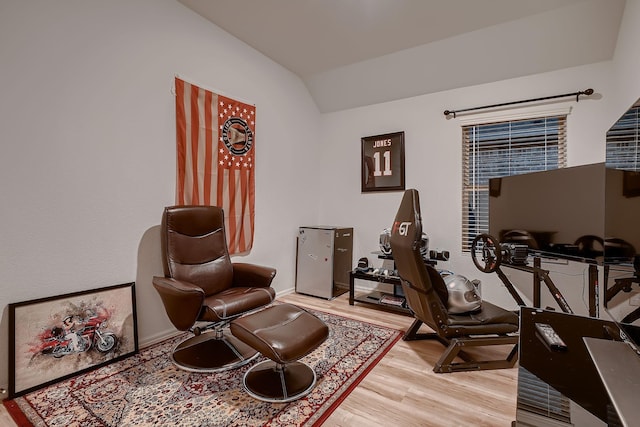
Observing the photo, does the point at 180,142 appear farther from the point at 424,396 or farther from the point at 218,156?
the point at 424,396

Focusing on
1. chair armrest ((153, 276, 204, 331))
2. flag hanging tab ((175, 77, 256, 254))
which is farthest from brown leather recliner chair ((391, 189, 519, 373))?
flag hanging tab ((175, 77, 256, 254))

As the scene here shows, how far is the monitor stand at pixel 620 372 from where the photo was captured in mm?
664

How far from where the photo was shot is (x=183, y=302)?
2.02 meters

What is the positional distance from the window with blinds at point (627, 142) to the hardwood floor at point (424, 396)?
1.43m

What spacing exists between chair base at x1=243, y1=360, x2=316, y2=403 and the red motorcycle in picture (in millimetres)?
1082

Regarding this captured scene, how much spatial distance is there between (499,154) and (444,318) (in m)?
2.21

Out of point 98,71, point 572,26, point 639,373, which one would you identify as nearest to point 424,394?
point 639,373

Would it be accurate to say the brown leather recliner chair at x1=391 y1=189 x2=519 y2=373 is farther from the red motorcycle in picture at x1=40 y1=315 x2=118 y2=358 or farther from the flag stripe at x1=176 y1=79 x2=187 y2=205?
the red motorcycle in picture at x1=40 y1=315 x2=118 y2=358

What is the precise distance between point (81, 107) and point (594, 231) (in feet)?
12.6

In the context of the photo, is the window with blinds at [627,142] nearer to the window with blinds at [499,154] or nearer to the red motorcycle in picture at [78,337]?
the window with blinds at [499,154]

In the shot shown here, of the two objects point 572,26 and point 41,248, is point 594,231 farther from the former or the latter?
point 41,248

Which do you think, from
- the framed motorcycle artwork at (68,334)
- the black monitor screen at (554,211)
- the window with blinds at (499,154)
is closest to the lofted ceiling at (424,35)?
the window with blinds at (499,154)

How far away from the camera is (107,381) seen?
6.51 ft

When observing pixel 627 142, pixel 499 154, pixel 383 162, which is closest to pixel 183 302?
pixel 627 142
